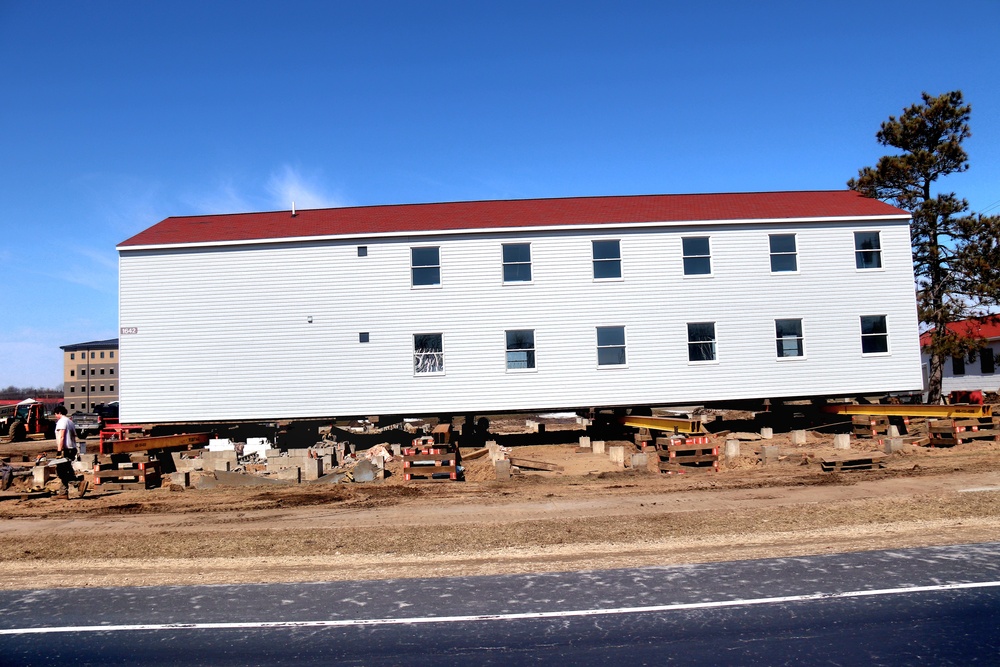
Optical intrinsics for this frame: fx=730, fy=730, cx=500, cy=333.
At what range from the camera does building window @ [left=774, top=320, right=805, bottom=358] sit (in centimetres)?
2498

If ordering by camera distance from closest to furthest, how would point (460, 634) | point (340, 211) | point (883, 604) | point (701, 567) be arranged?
point (460, 634) < point (883, 604) < point (701, 567) < point (340, 211)

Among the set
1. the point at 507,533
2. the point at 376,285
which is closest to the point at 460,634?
the point at 507,533

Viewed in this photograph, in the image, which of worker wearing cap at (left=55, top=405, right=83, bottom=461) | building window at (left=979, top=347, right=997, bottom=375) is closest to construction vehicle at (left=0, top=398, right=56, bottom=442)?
worker wearing cap at (left=55, top=405, right=83, bottom=461)

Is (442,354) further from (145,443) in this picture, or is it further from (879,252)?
(879,252)

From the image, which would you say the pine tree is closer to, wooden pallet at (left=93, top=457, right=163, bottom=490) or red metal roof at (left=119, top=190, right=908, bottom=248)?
red metal roof at (left=119, top=190, right=908, bottom=248)

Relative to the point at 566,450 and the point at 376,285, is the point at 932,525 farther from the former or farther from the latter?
the point at 376,285

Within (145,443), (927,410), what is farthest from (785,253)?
(145,443)

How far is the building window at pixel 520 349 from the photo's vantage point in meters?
24.1


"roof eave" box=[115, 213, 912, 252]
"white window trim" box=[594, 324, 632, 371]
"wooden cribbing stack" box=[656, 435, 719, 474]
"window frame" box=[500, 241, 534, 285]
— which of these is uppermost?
"roof eave" box=[115, 213, 912, 252]

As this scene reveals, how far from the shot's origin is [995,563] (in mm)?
8914

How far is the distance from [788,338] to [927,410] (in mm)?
4736

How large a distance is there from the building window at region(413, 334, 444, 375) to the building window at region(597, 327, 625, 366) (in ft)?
17.3

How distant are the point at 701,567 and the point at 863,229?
2038 cm

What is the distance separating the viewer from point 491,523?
1292 cm
